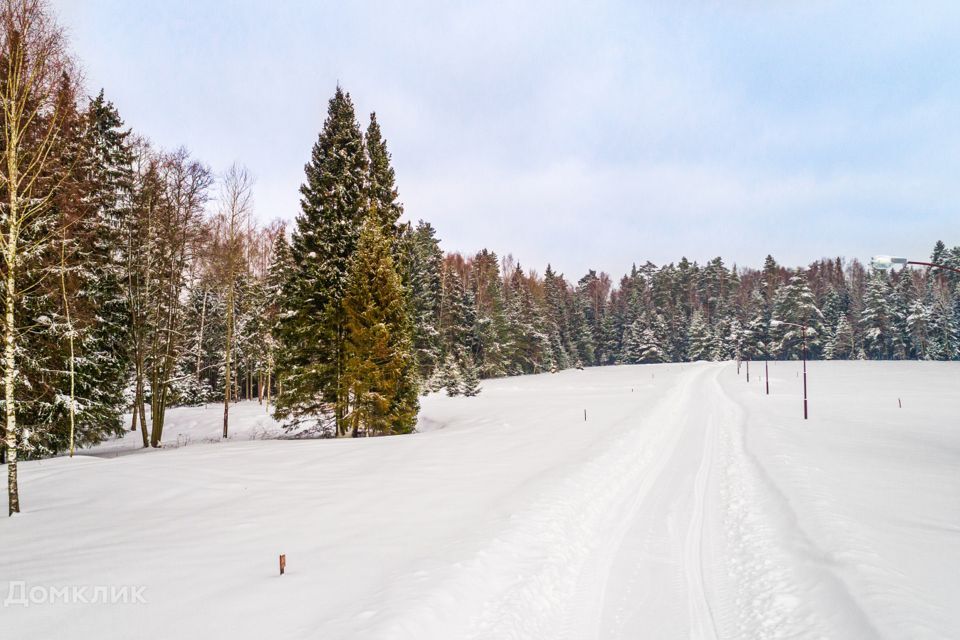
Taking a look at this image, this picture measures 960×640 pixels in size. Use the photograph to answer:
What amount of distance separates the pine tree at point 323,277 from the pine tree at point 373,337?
72cm

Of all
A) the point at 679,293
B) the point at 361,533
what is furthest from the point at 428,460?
the point at 679,293

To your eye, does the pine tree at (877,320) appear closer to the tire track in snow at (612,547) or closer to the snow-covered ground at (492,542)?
the snow-covered ground at (492,542)

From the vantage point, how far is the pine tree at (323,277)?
819 inches

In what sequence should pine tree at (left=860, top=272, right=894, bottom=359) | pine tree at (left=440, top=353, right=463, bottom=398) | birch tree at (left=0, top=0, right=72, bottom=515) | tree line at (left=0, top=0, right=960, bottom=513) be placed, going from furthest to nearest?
pine tree at (left=860, top=272, right=894, bottom=359) → pine tree at (left=440, top=353, right=463, bottom=398) → tree line at (left=0, top=0, right=960, bottom=513) → birch tree at (left=0, top=0, right=72, bottom=515)

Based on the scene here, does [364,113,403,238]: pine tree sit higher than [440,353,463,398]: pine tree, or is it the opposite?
[364,113,403,238]: pine tree

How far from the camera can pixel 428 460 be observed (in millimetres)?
14797

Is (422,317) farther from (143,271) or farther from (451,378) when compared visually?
(143,271)

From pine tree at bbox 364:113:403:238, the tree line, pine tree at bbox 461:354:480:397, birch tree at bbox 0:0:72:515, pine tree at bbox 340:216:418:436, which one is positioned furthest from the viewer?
pine tree at bbox 461:354:480:397

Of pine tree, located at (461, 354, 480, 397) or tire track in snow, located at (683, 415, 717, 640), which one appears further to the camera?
pine tree, located at (461, 354, 480, 397)

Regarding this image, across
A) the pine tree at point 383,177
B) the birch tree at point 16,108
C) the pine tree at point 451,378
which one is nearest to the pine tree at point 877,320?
the pine tree at point 451,378

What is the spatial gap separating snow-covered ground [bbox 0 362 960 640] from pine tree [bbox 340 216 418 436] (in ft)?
11.5

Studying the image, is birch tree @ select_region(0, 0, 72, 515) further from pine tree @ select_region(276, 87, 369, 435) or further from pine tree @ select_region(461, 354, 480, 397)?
pine tree @ select_region(461, 354, 480, 397)

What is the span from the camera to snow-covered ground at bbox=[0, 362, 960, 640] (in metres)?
5.46

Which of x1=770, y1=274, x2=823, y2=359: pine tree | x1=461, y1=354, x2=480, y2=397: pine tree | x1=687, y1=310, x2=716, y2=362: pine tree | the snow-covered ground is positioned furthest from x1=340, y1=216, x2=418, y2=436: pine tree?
x1=687, y1=310, x2=716, y2=362: pine tree
